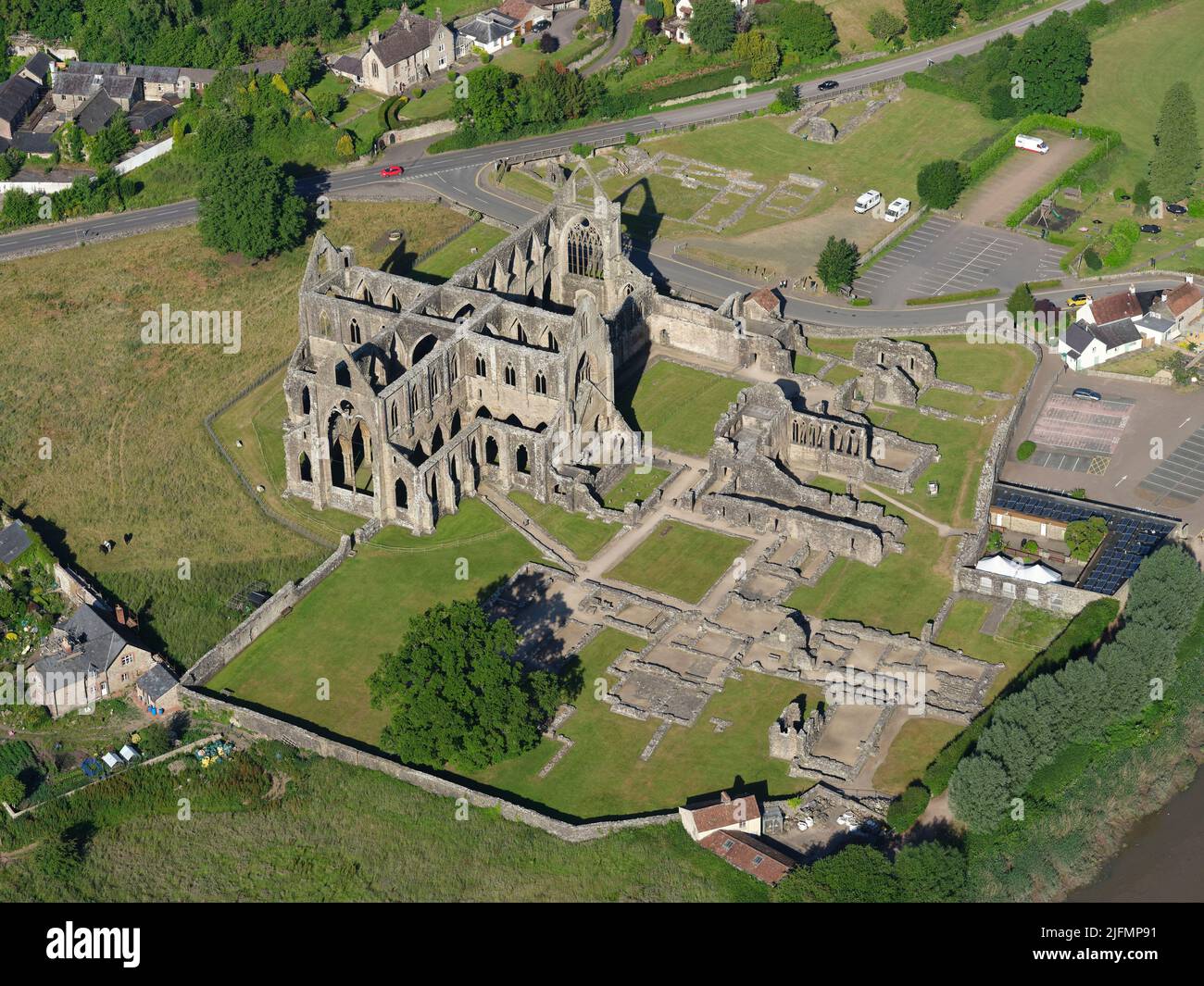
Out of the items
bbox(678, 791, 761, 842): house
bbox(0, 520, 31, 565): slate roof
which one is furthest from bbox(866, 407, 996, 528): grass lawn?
bbox(0, 520, 31, 565): slate roof

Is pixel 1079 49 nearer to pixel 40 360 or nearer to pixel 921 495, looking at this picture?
pixel 921 495

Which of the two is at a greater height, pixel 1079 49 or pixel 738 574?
pixel 1079 49

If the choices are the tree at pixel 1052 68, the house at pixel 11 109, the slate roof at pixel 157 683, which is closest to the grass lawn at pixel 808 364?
the tree at pixel 1052 68

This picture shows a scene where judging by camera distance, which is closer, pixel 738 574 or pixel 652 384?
pixel 738 574

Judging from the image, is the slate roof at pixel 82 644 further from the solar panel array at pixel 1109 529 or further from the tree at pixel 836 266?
the tree at pixel 836 266

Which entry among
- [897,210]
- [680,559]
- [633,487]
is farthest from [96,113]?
[680,559]

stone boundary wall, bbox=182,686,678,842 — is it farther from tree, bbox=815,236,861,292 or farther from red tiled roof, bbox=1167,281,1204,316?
red tiled roof, bbox=1167,281,1204,316

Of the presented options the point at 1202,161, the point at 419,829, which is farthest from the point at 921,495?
the point at 1202,161
